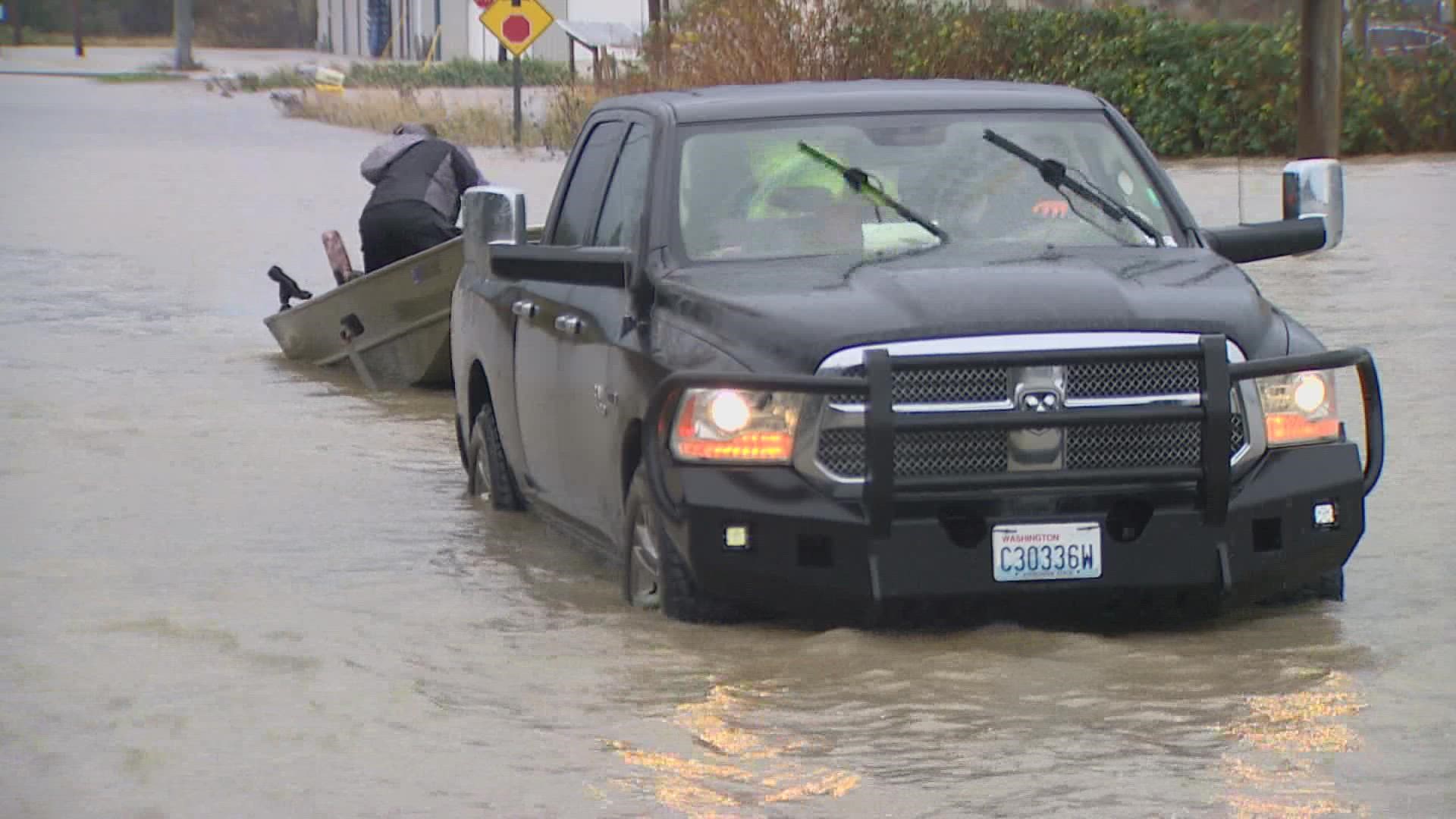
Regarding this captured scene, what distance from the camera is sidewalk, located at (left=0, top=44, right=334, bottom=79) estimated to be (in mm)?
89500

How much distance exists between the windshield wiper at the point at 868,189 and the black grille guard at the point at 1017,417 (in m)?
1.22

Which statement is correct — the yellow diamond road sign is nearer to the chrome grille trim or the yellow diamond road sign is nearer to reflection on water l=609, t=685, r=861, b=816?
the chrome grille trim

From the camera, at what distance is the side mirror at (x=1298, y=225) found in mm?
8992

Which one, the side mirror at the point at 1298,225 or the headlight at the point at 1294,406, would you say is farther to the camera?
the side mirror at the point at 1298,225

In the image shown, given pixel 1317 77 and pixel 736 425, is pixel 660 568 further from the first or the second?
pixel 1317 77

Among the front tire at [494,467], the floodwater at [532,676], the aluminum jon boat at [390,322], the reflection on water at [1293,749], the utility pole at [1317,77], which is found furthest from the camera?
the utility pole at [1317,77]

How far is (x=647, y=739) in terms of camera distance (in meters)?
6.96

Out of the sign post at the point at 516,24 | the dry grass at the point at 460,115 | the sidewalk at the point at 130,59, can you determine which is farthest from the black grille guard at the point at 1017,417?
the sidewalk at the point at 130,59

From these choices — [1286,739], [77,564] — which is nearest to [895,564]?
[1286,739]

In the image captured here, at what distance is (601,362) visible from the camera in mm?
8711

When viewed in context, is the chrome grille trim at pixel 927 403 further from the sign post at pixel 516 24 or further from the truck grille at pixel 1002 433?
the sign post at pixel 516 24

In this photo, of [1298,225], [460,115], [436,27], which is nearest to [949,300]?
[1298,225]

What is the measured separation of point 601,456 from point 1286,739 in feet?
8.65

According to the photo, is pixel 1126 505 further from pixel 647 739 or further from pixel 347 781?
pixel 347 781
